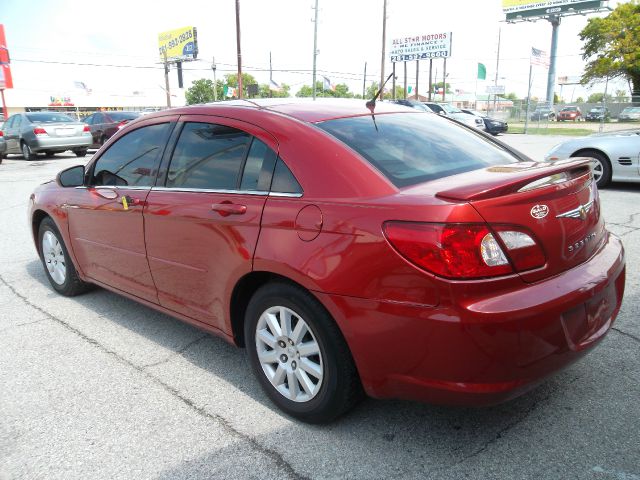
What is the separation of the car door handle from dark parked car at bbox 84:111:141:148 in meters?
17.6

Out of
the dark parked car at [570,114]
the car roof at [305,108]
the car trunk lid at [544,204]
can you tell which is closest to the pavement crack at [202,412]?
the car trunk lid at [544,204]

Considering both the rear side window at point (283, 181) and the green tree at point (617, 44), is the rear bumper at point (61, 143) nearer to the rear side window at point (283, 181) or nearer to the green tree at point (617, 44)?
the rear side window at point (283, 181)

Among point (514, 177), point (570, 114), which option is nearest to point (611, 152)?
point (514, 177)

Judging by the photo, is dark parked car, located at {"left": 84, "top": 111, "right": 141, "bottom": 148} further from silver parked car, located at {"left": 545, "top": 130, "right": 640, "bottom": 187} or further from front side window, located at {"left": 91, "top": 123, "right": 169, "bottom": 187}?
front side window, located at {"left": 91, "top": 123, "right": 169, "bottom": 187}

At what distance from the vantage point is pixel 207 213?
2.95 m

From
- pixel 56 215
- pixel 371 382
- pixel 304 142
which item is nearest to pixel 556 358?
pixel 371 382

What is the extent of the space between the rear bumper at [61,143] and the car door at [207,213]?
16496mm

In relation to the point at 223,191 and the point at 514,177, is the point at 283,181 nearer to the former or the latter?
the point at 223,191

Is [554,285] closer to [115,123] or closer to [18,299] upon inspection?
[18,299]

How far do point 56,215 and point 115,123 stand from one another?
15905mm

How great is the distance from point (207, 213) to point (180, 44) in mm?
79039

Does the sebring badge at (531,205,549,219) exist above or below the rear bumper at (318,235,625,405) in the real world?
above

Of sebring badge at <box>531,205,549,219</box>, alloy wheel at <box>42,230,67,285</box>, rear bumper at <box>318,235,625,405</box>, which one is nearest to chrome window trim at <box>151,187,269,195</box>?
rear bumper at <box>318,235,625,405</box>

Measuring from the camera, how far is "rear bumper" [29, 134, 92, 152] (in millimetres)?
17531
